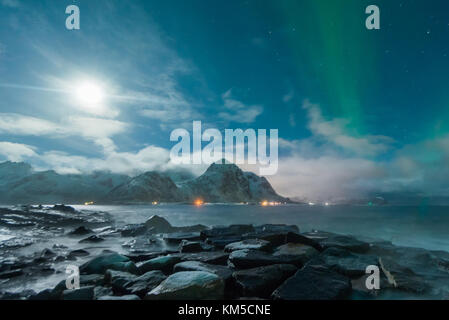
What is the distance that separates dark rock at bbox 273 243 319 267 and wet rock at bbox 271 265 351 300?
5.55 ft

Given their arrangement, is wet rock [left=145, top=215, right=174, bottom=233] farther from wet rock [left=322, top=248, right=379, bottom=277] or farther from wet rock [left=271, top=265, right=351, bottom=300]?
wet rock [left=271, top=265, right=351, bottom=300]

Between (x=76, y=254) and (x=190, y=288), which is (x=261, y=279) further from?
(x=76, y=254)

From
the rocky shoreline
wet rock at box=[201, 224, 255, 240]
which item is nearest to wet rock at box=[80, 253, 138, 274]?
the rocky shoreline

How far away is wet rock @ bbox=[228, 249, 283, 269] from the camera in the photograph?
9148 mm

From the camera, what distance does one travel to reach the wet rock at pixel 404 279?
8.77 metres

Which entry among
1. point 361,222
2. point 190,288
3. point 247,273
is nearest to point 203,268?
point 247,273

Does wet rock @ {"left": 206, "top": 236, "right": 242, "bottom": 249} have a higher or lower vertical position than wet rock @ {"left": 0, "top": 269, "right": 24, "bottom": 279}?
lower

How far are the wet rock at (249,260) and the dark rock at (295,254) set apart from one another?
511 mm

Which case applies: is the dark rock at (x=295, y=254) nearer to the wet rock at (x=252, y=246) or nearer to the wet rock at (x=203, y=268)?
the wet rock at (x=252, y=246)

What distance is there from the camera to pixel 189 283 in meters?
6.48

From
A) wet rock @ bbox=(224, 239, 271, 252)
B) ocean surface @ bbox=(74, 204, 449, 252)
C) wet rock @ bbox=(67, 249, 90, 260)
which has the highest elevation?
wet rock @ bbox=(224, 239, 271, 252)
